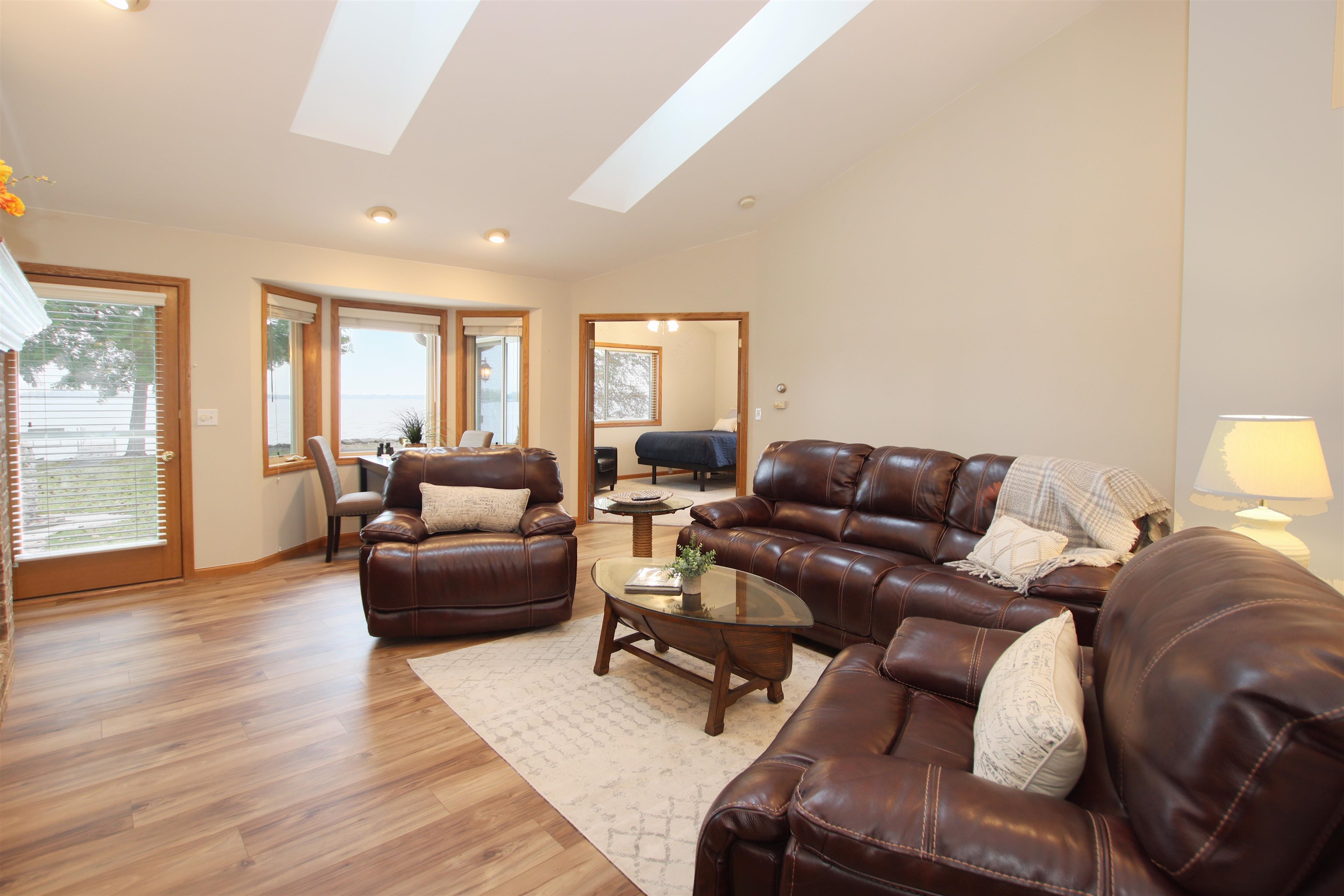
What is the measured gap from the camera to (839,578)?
3.04 metres

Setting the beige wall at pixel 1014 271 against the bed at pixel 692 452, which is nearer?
the beige wall at pixel 1014 271

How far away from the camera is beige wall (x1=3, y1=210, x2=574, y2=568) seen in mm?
3850

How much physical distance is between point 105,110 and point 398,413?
3.22m

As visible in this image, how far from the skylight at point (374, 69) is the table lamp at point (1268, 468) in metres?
3.57

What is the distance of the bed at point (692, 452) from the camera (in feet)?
26.7

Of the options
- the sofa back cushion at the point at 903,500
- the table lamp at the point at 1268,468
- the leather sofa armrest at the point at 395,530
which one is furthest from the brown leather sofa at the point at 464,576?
the table lamp at the point at 1268,468

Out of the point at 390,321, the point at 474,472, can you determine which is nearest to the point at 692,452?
the point at 390,321

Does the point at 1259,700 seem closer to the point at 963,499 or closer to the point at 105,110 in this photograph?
the point at 963,499

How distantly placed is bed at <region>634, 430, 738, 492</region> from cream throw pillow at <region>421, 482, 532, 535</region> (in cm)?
450

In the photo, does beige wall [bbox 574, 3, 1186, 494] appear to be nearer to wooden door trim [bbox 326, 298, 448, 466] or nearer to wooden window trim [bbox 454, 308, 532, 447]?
wooden window trim [bbox 454, 308, 532, 447]

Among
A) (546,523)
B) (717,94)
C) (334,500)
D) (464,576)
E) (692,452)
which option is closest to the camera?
(464,576)

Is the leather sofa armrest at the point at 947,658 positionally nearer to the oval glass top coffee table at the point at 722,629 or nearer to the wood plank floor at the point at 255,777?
the oval glass top coffee table at the point at 722,629

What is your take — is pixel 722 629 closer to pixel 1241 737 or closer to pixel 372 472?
pixel 1241 737

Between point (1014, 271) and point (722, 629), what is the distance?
9.59 feet
